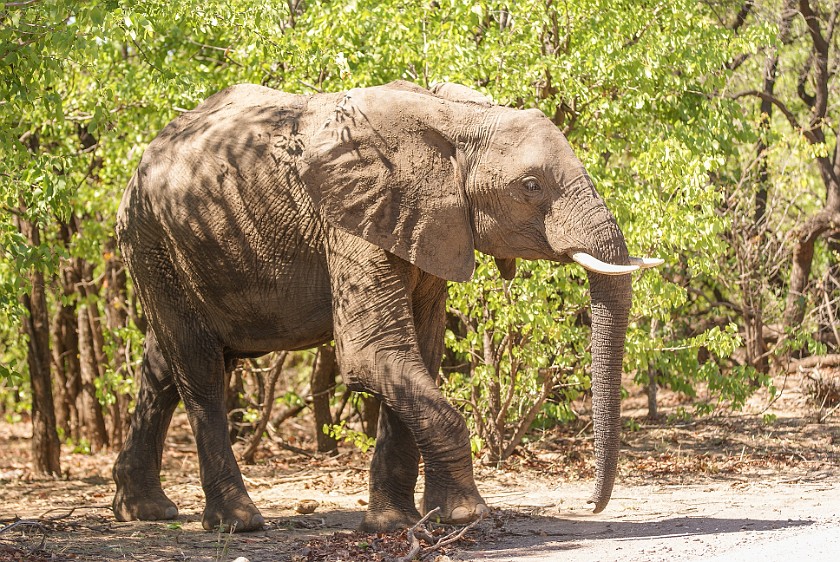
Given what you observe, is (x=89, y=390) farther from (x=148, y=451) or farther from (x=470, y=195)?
(x=470, y=195)

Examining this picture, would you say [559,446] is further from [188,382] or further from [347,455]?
[188,382]

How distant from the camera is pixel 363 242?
730 centimetres

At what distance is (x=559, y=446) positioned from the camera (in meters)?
11.9

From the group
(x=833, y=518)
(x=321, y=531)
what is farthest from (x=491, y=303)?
(x=833, y=518)

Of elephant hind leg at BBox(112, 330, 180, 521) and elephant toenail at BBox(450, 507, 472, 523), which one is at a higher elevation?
elephant hind leg at BBox(112, 330, 180, 521)

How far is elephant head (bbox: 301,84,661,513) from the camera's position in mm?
6902

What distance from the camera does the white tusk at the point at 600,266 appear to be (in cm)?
665

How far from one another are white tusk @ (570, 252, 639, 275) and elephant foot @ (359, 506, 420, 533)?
194 cm

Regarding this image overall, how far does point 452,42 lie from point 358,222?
292 cm

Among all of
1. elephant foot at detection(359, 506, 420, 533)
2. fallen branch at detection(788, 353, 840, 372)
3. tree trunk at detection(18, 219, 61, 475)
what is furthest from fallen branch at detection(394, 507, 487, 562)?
fallen branch at detection(788, 353, 840, 372)

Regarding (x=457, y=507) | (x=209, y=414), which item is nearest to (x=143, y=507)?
(x=209, y=414)

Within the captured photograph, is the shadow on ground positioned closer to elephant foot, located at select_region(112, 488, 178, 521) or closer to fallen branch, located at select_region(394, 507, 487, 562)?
fallen branch, located at select_region(394, 507, 487, 562)

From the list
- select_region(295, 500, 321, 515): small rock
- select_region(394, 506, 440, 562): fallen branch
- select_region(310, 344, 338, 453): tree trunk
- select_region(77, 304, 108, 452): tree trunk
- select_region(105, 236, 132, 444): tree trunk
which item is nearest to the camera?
select_region(394, 506, 440, 562): fallen branch

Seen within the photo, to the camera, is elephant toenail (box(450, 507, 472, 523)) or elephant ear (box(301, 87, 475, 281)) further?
elephant ear (box(301, 87, 475, 281))
